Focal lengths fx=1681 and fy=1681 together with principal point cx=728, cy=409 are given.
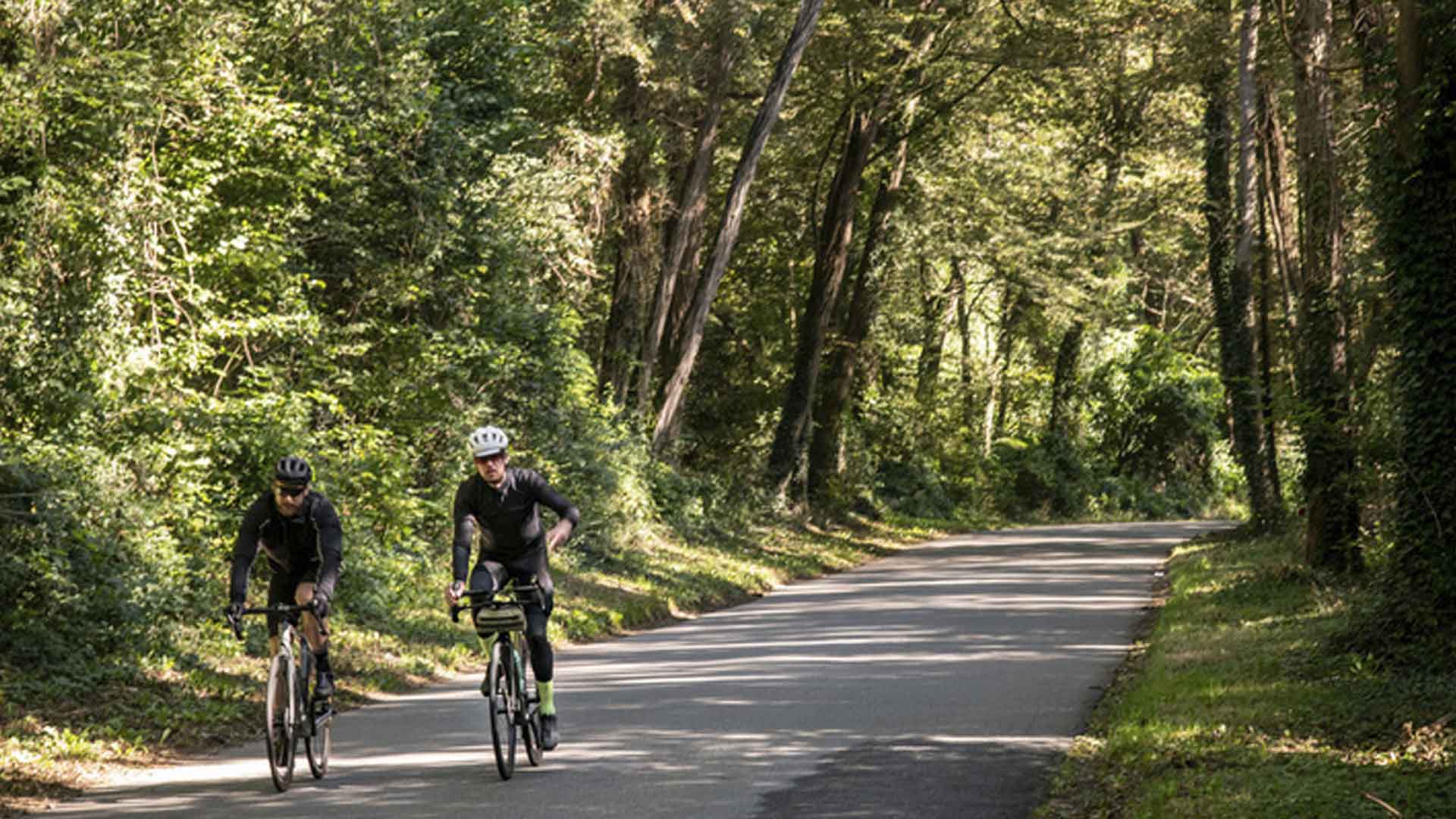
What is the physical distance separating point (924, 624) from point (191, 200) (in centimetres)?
927

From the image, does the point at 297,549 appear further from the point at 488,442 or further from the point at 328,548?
the point at 488,442

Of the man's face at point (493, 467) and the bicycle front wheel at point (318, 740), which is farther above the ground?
the man's face at point (493, 467)

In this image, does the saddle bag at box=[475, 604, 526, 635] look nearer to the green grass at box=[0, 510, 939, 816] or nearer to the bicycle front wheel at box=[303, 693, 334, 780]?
the bicycle front wheel at box=[303, 693, 334, 780]

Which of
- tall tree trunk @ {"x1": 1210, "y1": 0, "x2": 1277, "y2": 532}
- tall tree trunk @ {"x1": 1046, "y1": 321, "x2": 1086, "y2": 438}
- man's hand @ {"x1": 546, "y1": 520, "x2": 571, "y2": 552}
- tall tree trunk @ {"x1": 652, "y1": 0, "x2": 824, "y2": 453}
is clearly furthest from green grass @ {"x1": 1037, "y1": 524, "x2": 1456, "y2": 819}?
tall tree trunk @ {"x1": 1046, "y1": 321, "x2": 1086, "y2": 438}

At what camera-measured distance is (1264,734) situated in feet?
33.4

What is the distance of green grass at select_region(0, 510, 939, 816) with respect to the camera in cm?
1099

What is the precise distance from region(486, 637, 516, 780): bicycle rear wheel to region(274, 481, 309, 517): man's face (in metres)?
1.47

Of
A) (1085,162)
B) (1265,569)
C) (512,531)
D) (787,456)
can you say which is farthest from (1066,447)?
(512,531)

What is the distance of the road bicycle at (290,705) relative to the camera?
978 centimetres

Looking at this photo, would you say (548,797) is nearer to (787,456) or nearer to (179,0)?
(179,0)

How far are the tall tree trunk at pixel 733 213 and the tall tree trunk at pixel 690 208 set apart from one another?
18.5 inches

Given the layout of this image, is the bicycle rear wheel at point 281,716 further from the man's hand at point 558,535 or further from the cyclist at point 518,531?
the man's hand at point 558,535

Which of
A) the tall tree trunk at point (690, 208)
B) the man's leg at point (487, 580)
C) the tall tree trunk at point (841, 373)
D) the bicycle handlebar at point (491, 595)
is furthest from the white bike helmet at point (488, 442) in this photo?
the tall tree trunk at point (841, 373)

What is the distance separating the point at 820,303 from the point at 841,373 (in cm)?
363
